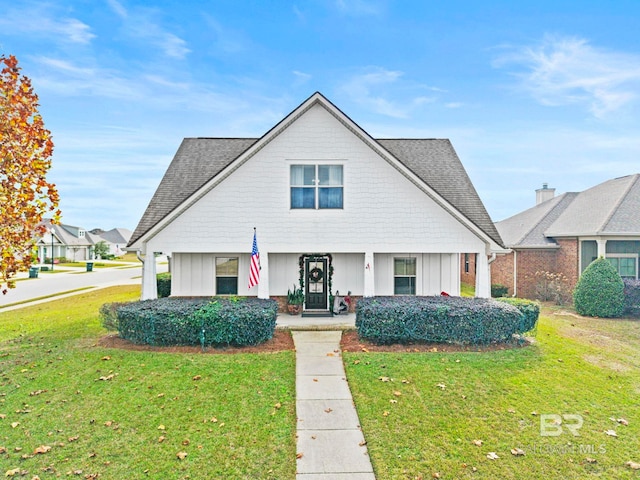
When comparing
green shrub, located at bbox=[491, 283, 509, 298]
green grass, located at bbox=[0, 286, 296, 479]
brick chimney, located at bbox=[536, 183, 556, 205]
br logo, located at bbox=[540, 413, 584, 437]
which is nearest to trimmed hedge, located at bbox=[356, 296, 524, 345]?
green grass, located at bbox=[0, 286, 296, 479]

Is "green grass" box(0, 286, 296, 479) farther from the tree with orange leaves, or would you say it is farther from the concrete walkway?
the tree with orange leaves

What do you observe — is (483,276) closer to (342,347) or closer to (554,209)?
(342,347)

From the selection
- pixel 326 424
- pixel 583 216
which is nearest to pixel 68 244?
pixel 583 216

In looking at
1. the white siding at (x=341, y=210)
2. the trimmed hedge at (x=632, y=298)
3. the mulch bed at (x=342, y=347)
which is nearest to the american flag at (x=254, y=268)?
the white siding at (x=341, y=210)

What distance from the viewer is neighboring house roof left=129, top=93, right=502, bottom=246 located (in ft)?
44.7

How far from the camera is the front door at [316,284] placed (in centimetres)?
1464

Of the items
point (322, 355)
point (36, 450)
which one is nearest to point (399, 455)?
point (322, 355)

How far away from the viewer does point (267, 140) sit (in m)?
13.0

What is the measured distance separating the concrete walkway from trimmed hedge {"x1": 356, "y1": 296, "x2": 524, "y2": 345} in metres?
1.33

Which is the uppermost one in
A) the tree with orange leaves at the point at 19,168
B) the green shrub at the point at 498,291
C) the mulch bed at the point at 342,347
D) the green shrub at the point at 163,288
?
the tree with orange leaves at the point at 19,168

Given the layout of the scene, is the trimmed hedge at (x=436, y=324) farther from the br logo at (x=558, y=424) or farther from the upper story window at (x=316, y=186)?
the upper story window at (x=316, y=186)

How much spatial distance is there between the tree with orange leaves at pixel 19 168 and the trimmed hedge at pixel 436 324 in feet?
24.7

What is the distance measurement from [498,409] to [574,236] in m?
16.0

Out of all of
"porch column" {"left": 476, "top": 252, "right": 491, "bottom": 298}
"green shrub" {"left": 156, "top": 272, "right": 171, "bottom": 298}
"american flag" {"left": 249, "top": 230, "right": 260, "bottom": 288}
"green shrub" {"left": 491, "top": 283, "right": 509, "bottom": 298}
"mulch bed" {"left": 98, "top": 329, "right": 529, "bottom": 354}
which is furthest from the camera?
Answer: "green shrub" {"left": 491, "top": 283, "right": 509, "bottom": 298}
